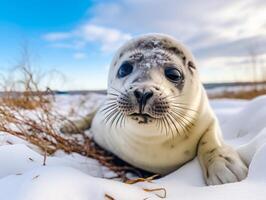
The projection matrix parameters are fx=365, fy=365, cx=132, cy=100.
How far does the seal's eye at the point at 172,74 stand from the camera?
197 centimetres

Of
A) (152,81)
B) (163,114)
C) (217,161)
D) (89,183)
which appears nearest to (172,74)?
(152,81)

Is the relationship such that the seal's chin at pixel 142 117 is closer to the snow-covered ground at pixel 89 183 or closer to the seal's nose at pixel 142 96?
the seal's nose at pixel 142 96

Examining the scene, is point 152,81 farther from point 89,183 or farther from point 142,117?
point 89,183

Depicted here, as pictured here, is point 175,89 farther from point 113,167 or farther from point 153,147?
point 113,167

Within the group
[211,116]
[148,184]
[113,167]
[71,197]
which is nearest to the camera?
[71,197]

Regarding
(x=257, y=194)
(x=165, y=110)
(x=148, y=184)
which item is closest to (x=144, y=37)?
(x=165, y=110)

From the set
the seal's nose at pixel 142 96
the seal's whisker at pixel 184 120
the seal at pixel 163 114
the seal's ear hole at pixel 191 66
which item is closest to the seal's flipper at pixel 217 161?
the seal at pixel 163 114

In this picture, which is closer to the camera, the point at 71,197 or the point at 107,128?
the point at 71,197

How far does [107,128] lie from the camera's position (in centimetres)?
241

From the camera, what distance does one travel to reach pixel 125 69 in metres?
2.04

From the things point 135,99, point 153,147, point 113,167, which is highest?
point 135,99

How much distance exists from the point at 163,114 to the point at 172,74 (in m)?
0.34

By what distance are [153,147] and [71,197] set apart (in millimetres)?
823

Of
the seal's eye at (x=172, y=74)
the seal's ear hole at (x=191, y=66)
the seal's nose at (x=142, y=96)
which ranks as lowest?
the seal's nose at (x=142, y=96)
